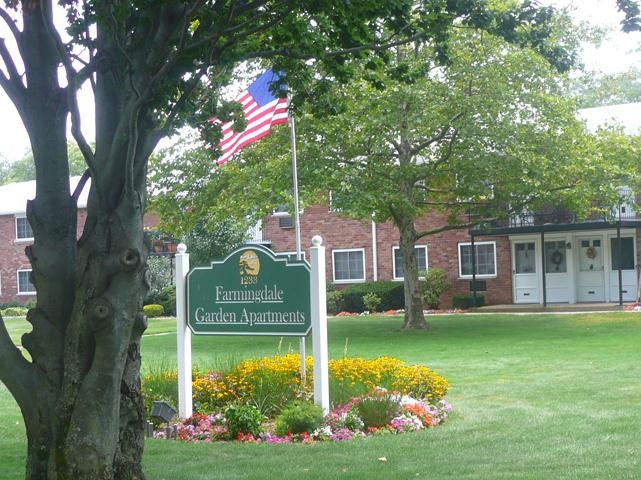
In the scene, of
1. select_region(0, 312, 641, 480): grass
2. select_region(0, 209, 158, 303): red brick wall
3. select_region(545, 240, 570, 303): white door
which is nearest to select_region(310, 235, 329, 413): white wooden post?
select_region(0, 312, 641, 480): grass

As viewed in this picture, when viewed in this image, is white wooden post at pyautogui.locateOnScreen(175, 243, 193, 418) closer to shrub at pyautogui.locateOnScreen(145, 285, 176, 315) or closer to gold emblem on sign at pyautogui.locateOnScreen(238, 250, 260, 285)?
gold emblem on sign at pyautogui.locateOnScreen(238, 250, 260, 285)

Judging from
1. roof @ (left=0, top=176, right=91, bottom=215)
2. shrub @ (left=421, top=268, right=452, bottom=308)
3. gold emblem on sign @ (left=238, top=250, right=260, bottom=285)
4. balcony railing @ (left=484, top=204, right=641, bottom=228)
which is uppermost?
roof @ (left=0, top=176, right=91, bottom=215)

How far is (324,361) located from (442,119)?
1432 cm

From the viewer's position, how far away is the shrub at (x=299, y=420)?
34.0 ft

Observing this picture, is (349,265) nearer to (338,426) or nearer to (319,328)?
(319,328)

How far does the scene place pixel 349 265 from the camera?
39.3m

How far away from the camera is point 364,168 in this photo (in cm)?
2462

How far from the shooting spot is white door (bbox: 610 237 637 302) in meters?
33.7

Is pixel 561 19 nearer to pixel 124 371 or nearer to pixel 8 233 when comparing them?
pixel 124 371

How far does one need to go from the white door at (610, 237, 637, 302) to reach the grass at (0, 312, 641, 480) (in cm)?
1347

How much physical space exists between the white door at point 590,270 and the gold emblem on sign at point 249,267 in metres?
25.2

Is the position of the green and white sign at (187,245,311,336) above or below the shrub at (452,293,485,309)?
above

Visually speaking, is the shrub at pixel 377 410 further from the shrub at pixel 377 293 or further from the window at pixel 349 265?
the window at pixel 349 265

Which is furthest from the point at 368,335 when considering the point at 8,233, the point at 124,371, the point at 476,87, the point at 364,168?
the point at 8,233
